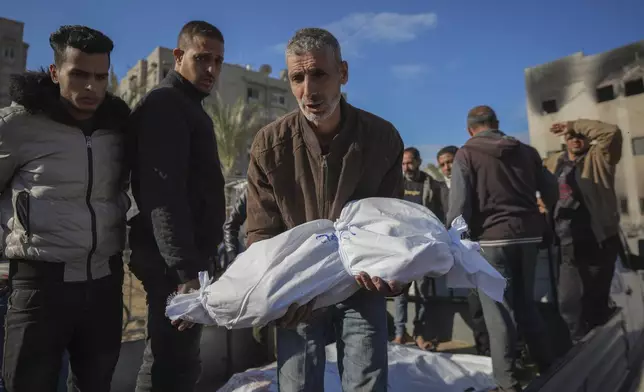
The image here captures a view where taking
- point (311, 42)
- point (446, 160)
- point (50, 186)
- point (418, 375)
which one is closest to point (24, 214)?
point (50, 186)

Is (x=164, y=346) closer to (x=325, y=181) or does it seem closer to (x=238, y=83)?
(x=325, y=181)

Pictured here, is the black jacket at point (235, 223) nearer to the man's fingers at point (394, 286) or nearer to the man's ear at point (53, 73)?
the man's ear at point (53, 73)

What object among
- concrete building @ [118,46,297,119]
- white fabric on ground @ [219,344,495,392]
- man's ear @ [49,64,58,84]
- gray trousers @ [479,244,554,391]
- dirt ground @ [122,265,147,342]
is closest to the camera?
man's ear @ [49,64,58,84]

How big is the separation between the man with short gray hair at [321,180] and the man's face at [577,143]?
3.30 metres

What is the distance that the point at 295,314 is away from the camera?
1.47 m

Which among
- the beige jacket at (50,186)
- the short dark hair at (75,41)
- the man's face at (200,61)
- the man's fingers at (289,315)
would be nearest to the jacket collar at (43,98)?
the beige jacket at (50,186)

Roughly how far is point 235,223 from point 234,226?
44 millimetres

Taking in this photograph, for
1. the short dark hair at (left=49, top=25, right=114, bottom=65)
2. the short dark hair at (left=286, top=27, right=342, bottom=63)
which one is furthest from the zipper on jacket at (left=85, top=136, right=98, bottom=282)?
the short dark hair at (left=286, top=27, right=342, bottom=63)

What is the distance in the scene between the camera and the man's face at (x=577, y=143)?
420 centimetres

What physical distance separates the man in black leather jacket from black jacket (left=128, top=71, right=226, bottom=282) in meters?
2.16

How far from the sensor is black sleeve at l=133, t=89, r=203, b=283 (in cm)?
177

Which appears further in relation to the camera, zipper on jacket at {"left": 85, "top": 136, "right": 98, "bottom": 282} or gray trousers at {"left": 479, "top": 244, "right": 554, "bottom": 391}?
gray trousers at {"left": 479, "top": 244, "right": 554, "bottom": 391}

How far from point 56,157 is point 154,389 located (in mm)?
1146

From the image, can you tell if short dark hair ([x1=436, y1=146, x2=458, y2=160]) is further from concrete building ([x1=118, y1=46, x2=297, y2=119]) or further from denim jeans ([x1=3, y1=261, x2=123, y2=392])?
concrete building ([x1=118, y1=46, x2=297, y2=119])
